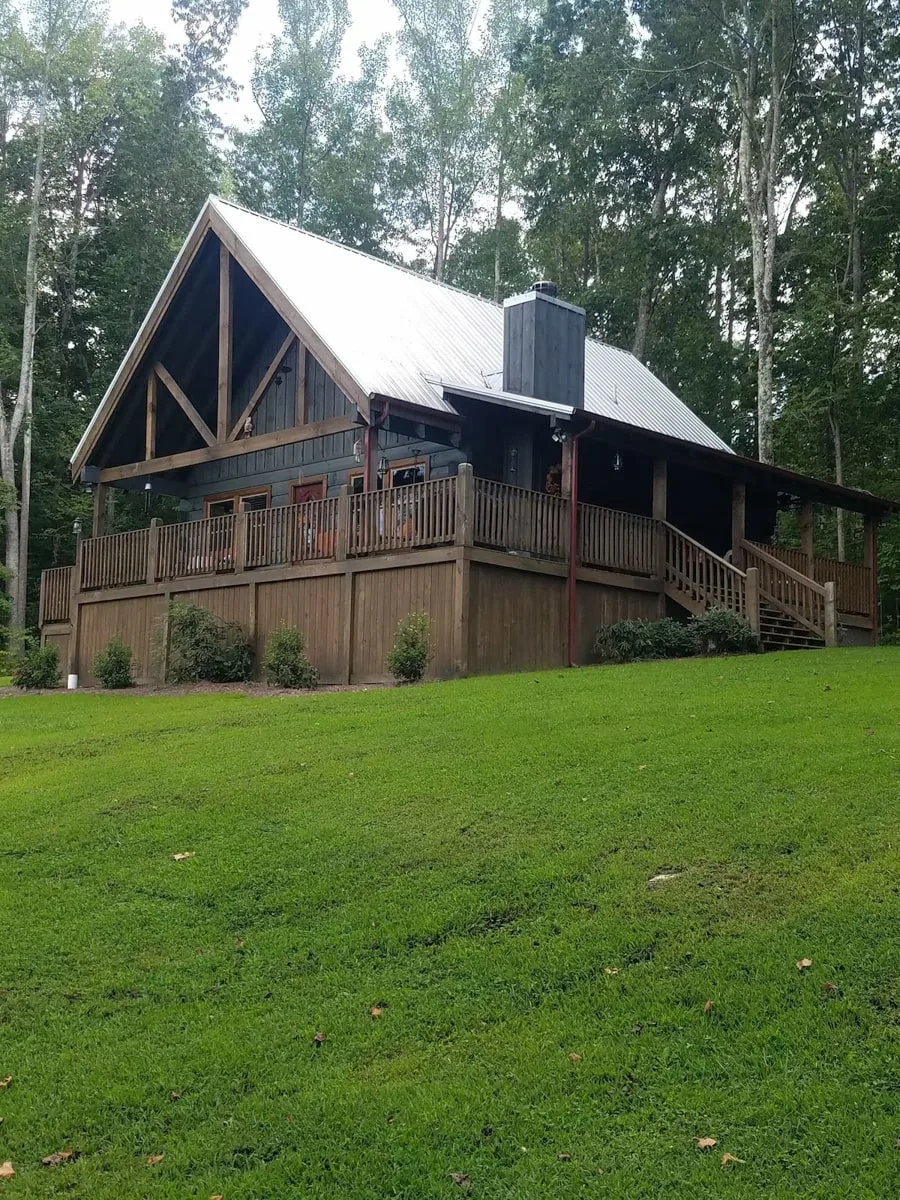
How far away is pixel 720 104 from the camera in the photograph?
1511 inches

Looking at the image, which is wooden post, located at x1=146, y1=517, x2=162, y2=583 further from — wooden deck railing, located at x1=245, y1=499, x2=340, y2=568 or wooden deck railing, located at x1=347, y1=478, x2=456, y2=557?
wooden deck railing, located at x1=347, y1=478, x2=456, y2=557

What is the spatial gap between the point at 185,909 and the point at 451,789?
255 cm

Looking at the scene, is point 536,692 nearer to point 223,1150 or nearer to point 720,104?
point 223,1150

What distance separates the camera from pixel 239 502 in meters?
24.1

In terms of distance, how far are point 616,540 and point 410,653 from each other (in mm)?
4920

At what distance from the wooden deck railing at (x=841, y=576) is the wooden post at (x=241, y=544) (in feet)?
30.7

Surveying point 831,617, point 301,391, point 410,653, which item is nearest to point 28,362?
point 301,391

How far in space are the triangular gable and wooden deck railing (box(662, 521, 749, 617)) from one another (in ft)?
19.5

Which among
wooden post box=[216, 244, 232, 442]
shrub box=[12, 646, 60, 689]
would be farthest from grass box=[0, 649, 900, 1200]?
wooden post box=[216, 244, 232, 442]

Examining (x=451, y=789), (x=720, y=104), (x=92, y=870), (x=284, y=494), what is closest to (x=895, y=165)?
(x=720, y=104)

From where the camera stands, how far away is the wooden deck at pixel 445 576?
17109 mm

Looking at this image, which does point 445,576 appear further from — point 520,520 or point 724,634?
point 724,634

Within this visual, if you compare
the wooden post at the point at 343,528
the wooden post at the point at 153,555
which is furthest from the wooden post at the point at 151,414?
the wooden post at the point at 343,528

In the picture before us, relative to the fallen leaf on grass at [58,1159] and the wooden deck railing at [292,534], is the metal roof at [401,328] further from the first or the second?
the fallen leaf on grass at [58,1159]
